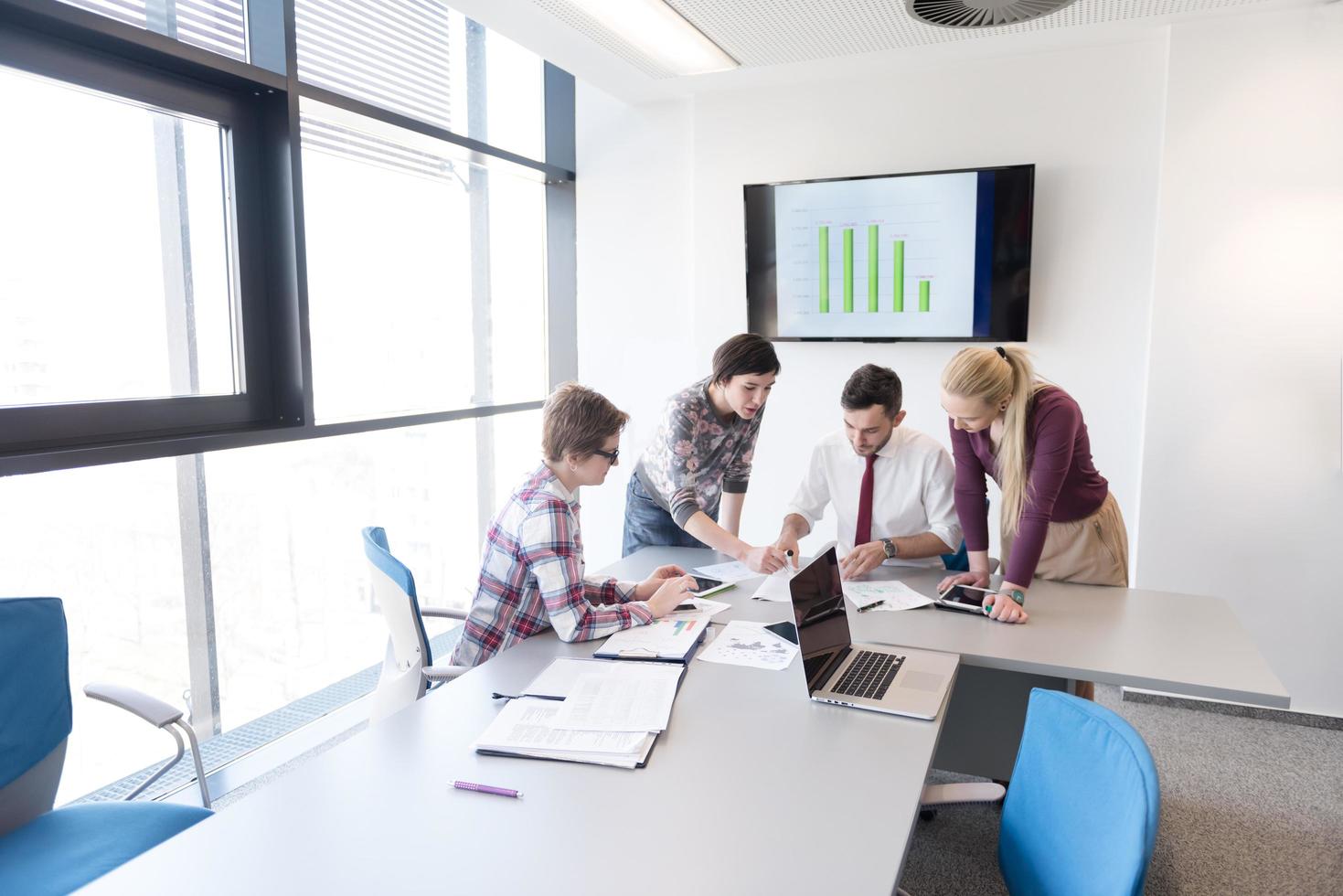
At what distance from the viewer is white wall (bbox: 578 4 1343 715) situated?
3.17 metres

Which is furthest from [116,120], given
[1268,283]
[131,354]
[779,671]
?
[1268,283]

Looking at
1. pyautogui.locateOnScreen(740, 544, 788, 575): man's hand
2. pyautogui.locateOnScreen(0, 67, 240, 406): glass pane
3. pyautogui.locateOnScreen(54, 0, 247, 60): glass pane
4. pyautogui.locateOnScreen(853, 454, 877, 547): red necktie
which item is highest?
pyautogui.locateOnScreen(54, 0, 247, 60): glass pane

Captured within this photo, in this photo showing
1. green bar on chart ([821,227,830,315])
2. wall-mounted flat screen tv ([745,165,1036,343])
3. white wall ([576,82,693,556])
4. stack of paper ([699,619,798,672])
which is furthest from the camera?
white wall ([576,82,693,556])

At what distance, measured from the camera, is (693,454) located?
275 centimetres

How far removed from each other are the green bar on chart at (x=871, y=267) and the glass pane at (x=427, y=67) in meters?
1.83

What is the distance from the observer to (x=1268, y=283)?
3.22 metres

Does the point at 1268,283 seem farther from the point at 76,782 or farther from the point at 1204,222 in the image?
the point at 76,782

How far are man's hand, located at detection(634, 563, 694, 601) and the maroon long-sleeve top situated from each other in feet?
3.00

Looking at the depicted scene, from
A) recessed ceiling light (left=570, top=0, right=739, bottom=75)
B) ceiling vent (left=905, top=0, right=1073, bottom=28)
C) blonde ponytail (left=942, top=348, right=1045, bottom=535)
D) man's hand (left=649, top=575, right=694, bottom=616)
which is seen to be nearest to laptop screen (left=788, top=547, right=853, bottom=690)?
man's hand (left=649, top=575, right=694, bottom=616)

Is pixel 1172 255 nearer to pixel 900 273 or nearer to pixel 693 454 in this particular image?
pixel 900 273

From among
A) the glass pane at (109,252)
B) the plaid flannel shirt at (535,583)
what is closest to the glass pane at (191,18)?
the glass pane at (109,252)

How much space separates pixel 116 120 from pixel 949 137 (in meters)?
3.12

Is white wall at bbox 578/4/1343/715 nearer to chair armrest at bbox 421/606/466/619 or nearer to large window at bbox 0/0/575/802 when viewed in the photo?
large window at bbox 0/0/575/802

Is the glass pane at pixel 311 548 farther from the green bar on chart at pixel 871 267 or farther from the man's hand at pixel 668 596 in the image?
the green bar on chart at pixel 871 267
